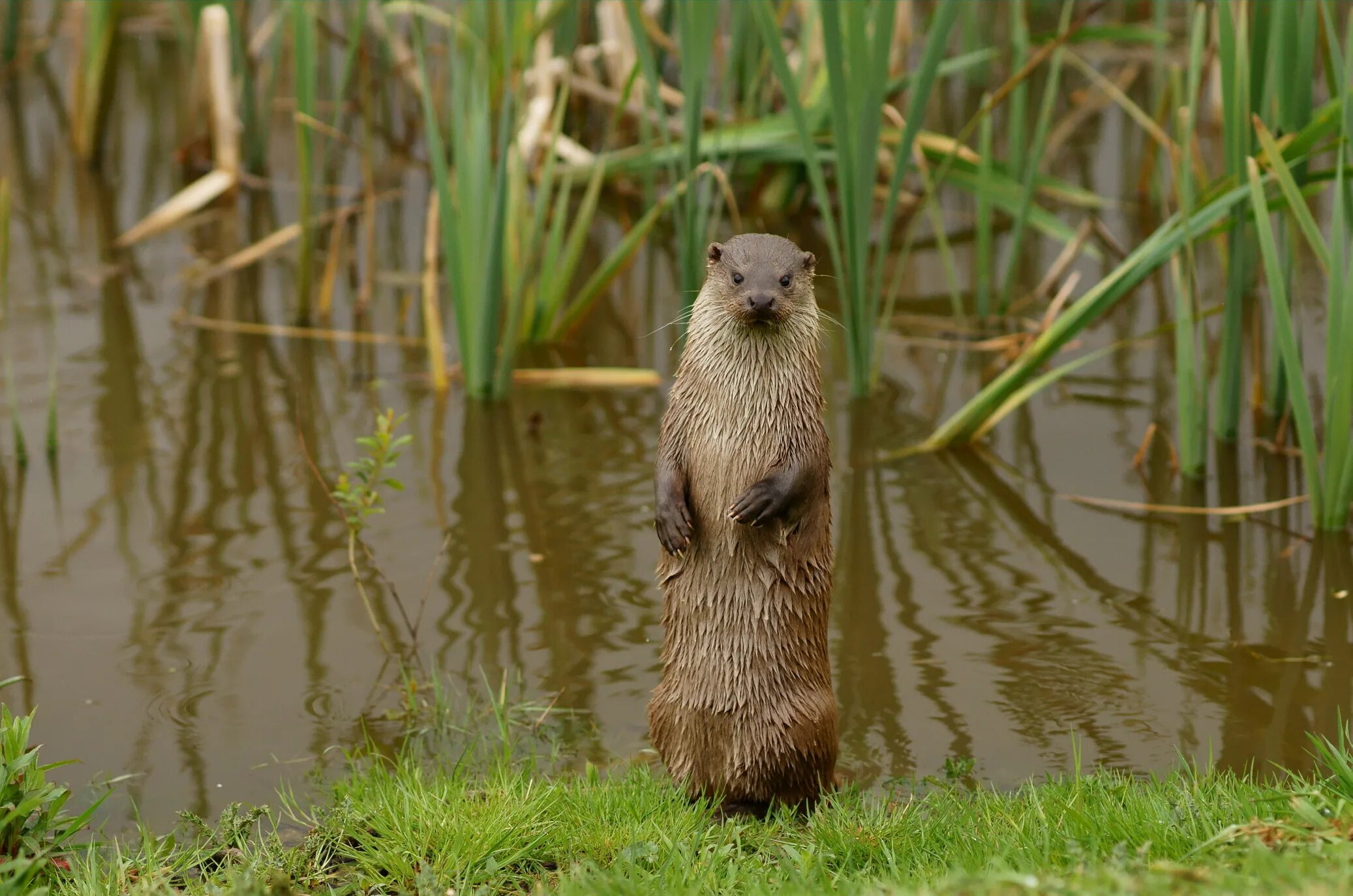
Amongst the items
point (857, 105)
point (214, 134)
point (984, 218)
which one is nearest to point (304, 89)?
point (214, 134)

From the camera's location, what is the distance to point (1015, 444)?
18.3 feet

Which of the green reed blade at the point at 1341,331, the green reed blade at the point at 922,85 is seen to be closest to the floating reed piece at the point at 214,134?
the green reed blade at the point at 922,85

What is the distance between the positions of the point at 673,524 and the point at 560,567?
5.05 ft

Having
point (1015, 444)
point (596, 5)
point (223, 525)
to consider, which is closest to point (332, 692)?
point (223, 525)

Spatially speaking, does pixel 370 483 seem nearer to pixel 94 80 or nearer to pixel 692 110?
pixel 692 110

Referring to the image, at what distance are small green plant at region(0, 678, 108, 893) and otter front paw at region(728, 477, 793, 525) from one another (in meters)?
1.40

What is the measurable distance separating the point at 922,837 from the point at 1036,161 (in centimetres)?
341

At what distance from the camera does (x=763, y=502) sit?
312 cm

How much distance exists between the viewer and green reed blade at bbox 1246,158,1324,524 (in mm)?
4301

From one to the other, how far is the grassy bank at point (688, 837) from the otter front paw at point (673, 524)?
1.80 ft

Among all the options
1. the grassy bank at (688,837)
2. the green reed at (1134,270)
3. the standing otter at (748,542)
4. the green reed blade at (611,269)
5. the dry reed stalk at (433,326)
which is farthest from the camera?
the dry reed stalk at (433,326)

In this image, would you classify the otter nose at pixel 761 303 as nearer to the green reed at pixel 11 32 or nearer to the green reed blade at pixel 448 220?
the green reed blade at pixel 448 220

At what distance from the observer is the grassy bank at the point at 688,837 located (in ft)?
8.71

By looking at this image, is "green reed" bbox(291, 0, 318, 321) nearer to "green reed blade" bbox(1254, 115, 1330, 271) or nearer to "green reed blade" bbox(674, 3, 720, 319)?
"green reed blade" bbox(674, 3, 720, 319)
